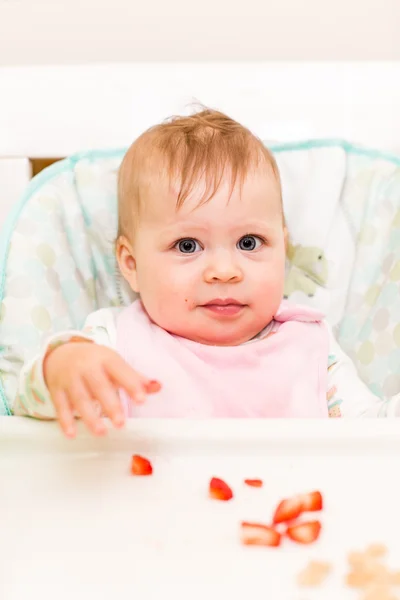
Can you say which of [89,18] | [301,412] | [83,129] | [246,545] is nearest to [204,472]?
[246,545]

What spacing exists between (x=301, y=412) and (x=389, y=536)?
311 mm

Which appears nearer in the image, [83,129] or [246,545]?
[246,545]

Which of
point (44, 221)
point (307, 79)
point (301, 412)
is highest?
point (307, 79)

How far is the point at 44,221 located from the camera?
1050 mm

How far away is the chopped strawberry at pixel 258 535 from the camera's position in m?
0.60

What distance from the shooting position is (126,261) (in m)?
1.04

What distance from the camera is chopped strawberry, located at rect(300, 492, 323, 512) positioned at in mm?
640

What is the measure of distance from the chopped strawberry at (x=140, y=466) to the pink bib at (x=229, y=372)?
0.68 feet

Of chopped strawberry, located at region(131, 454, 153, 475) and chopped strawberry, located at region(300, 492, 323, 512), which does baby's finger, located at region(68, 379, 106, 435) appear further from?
chopped strawberry, located at region(300, 492, 323, 512)

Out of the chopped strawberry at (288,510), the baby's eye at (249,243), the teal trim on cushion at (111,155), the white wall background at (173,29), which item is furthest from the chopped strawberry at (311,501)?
the white wall background at (173,29)

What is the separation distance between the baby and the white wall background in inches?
18.8

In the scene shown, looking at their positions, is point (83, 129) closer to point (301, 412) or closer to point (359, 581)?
point (301, 412)

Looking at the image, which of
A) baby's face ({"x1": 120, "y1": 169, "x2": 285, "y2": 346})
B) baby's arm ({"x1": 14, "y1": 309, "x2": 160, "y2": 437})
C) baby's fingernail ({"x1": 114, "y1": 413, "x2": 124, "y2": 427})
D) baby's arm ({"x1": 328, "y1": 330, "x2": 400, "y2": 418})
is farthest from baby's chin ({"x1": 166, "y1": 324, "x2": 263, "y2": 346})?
baby's fingernail ({"x1": 114, "y1": 413, "x2": 124, "y2": 427})

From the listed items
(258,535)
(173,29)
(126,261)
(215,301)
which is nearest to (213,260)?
(215,301)
